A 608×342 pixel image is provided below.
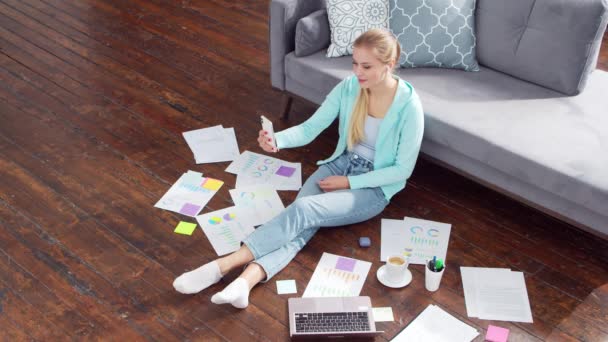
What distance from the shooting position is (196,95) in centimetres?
384

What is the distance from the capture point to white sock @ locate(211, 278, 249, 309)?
7.97ft

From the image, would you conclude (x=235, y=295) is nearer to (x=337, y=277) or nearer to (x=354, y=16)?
(x=337, y=277)

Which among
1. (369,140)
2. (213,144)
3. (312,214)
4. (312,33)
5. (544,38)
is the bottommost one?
(213,144)

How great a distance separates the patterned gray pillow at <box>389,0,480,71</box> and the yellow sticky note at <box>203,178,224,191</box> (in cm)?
106

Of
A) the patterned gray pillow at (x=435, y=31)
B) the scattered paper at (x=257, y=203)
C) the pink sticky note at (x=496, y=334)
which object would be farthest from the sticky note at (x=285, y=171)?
the pink sticky note at (x=496, y=334)

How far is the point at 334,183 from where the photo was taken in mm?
2828

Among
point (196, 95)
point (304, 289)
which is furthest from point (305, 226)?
point (196, 95)

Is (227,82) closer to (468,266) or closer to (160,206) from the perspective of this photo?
(160,206)

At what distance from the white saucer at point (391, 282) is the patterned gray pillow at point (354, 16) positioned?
1.21 metres

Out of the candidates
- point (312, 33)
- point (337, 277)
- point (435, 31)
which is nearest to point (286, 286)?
point (337, 277)

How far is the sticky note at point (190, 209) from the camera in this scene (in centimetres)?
297

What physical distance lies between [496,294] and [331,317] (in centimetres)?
68

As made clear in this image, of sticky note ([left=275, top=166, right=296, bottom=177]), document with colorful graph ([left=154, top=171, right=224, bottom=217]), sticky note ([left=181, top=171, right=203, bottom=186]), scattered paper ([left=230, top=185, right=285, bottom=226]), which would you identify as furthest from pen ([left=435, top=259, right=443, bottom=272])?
sticky note ([left=181, top=171, right=203, bottom=186])

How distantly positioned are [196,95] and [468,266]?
74.8 inches
